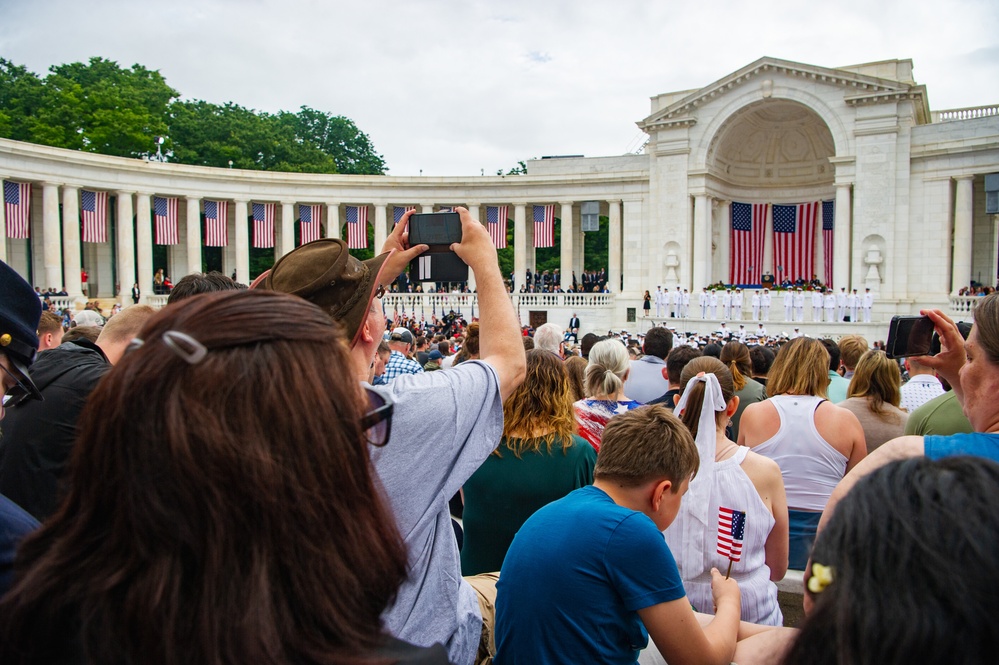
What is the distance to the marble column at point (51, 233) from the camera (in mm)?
38219

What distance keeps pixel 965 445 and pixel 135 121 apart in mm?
60434

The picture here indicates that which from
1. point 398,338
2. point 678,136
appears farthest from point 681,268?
point 398,338

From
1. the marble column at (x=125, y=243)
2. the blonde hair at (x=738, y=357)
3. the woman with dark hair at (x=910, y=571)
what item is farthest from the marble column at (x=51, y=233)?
the woman with dark hair at (x=910, y=571)

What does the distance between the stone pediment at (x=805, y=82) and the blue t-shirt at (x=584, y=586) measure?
40194 mm

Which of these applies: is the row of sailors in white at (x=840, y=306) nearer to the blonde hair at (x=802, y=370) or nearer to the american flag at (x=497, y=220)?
the american flag at (x=497, y=220)

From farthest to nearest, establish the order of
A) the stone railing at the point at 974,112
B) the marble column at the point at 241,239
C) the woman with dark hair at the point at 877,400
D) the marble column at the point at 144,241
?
the marble column at the point at 241,239, the marble column at the point at 144,241, the stone railing at the point at 974,112, the woman with dark hair at the point at 877,400

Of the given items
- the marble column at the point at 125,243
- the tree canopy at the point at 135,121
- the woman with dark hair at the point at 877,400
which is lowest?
the woman with dark hair at the point at 877,400

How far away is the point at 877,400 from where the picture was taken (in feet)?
21.0

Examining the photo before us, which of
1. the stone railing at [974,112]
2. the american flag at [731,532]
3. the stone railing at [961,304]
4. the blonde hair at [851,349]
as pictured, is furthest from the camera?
the stone railing at [974,112]

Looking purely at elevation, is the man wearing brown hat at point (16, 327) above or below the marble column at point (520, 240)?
below

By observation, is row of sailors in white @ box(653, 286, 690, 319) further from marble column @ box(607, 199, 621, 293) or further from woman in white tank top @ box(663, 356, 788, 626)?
woman in white tank top @ box(663, 356, 788, 626)

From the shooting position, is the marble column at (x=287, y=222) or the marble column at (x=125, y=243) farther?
the marble column at (x=287, y=222)

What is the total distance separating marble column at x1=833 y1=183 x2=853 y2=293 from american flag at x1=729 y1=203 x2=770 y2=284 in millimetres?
6870

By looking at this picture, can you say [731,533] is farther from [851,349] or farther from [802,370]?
[851,349]
